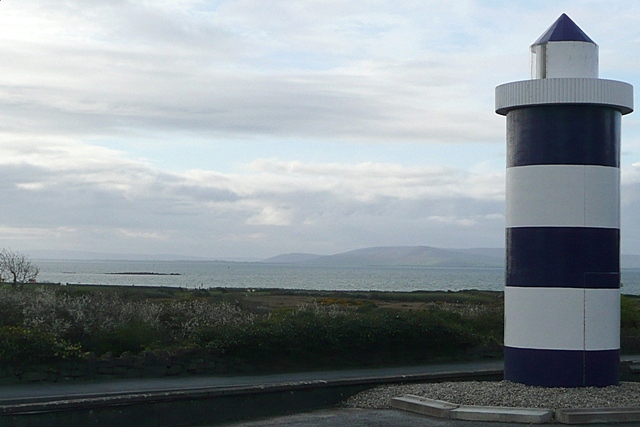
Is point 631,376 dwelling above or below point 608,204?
below

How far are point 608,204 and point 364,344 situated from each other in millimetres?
5858

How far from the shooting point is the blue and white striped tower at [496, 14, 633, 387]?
37.4 feet

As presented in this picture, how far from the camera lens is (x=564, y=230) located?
11.4 m

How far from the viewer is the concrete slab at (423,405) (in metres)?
10.5

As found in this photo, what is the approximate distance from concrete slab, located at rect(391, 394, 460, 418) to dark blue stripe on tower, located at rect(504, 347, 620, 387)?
58.8 inches

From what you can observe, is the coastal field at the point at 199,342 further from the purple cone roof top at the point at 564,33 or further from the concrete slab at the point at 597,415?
the purple cone roof top at the point at 564,33

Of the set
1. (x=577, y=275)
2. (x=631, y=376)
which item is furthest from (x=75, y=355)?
(x=631, y=376)

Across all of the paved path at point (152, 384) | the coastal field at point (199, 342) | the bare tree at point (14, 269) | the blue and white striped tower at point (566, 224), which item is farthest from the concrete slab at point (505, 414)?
the bare tree at point (14, 269)

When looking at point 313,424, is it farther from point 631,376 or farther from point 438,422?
point 631,376

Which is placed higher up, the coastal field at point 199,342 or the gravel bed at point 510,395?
the coastal field at point 199,342

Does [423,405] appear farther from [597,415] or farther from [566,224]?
[566,224]

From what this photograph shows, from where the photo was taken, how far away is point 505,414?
10.1 metres

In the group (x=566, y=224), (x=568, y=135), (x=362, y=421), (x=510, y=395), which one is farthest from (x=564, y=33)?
(x=362, y=421)

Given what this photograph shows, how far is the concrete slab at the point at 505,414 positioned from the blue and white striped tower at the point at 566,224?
135 cm
